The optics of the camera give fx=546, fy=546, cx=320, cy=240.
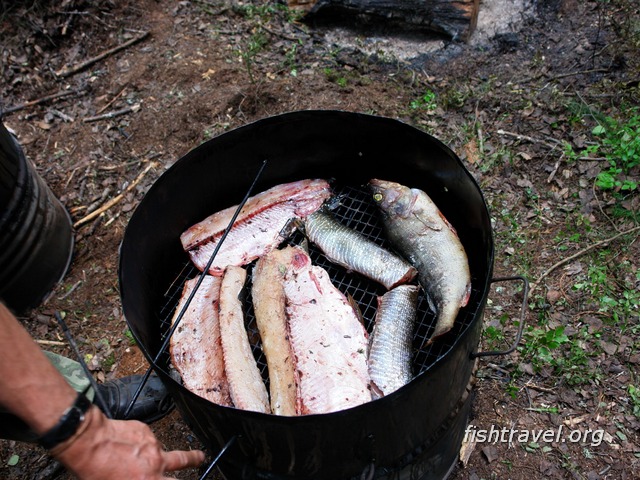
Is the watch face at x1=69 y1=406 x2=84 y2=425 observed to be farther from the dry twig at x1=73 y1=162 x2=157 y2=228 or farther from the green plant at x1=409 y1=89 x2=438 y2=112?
the green plant at x1=409 y1=89 x2=438 y2=112

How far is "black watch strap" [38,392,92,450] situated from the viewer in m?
1.83

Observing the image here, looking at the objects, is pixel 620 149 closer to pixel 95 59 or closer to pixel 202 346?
pixel 202 346

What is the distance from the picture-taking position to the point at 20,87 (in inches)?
234

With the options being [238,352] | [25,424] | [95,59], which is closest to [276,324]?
[238,352]

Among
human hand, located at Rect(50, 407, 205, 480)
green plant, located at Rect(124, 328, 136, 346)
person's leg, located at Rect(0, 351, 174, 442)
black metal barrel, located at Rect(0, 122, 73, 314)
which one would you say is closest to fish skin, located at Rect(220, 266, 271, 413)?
human hand, located at Rect(50, 407, 205, 480)

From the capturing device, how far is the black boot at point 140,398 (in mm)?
3518

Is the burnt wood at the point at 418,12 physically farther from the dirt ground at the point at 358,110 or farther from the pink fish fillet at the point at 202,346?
the pink fish fillet at the point at 202,346

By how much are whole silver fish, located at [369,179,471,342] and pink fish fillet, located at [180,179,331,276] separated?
44 cm

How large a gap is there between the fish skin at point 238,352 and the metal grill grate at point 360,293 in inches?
4.5

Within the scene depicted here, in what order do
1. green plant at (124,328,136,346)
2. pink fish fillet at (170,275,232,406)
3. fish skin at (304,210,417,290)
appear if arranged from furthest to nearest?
green plant at (124,328,136,346) < fish skin at (304,210,417,290) < pink fish fillet at (170,275,232,406)

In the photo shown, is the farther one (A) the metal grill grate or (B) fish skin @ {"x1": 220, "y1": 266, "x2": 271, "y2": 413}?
(A) the metal grill grate

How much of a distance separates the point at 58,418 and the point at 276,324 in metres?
1.23

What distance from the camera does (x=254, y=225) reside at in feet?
11.1

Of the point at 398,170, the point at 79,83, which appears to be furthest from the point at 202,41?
the point at 398,170
